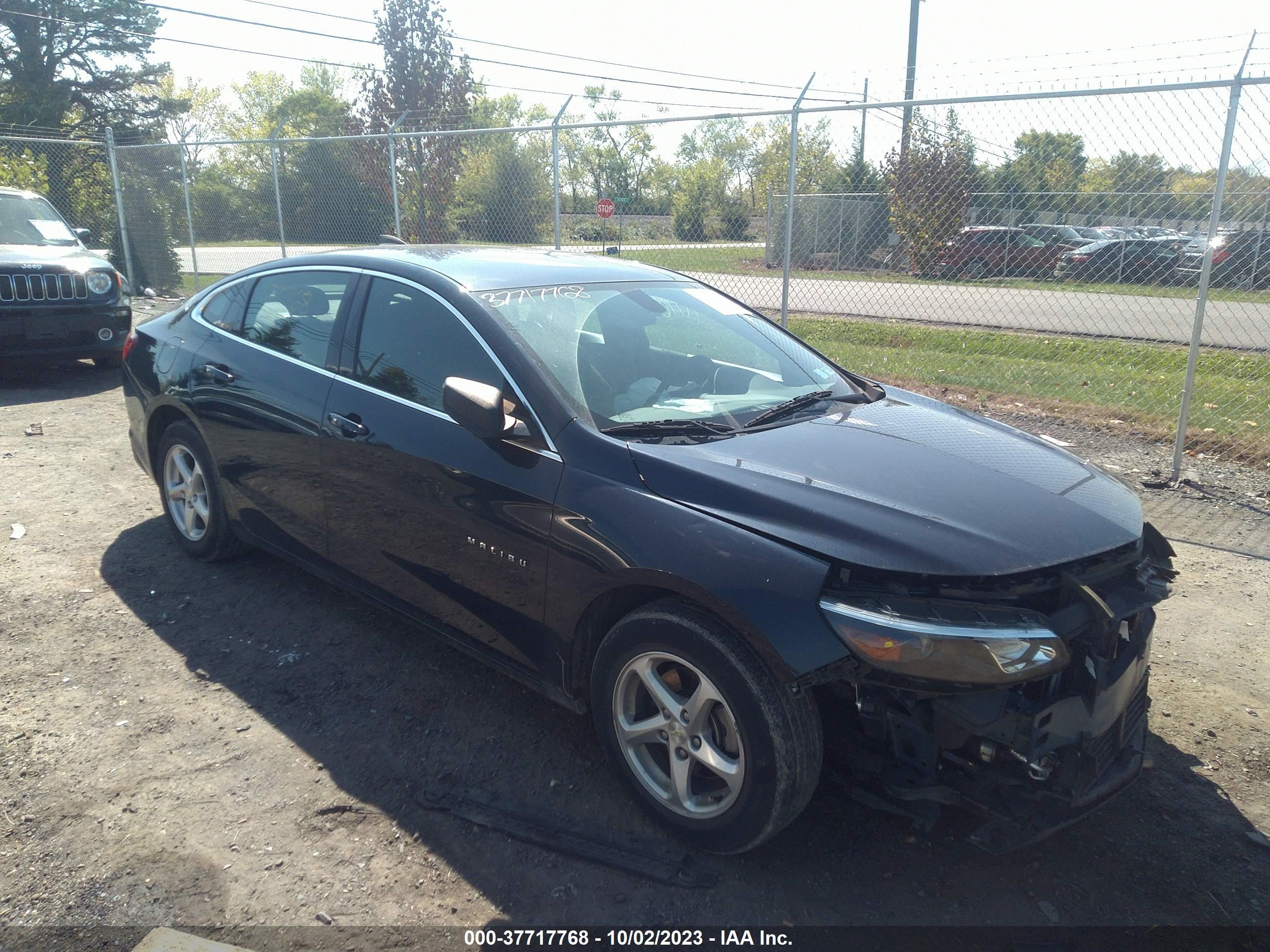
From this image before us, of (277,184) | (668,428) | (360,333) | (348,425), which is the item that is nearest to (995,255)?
(668,428)

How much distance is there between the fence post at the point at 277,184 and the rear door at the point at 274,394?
8697 mm

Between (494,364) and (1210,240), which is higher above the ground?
(1210,240)

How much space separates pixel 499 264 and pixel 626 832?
7.53 feet

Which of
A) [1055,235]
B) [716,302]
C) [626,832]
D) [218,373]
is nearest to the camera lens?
[626,832]

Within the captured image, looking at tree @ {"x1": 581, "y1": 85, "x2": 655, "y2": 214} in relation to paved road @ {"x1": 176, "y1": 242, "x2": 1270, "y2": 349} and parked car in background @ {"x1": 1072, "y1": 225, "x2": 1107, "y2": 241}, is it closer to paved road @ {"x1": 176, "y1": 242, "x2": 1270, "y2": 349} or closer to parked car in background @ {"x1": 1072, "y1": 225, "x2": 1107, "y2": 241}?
paved road @ {"x1": 176, "y1": 242, "x2": 1270, "y2": 349}

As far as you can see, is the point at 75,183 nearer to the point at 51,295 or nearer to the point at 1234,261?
the point at 51,295

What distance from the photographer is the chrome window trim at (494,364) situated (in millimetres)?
2939

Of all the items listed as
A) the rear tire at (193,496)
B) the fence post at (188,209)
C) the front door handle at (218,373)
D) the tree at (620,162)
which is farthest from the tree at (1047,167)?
the fence post at (188,209)

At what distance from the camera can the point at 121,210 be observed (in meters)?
15.3

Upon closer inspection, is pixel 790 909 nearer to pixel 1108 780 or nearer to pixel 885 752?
pixel 885 752

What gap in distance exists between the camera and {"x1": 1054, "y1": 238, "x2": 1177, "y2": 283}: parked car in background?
7000mm

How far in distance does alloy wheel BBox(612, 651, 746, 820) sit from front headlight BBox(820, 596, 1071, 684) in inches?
17.9

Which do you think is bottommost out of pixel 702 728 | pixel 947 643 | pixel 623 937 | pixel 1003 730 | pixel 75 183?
pixel 623 937

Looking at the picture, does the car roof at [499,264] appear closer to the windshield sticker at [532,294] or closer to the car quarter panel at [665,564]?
the windshield sticker at [532,294]
